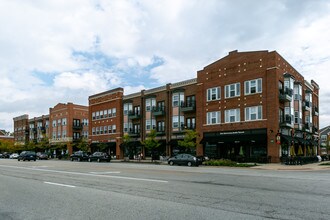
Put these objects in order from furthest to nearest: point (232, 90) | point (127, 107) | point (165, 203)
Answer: point (127, 107), point (232, 90), point (165, 203)

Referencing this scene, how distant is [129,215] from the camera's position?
7625 millimetres

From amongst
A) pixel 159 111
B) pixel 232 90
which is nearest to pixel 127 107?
pixel 159 111

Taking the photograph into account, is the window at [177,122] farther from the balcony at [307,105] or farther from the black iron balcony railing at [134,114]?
the balcony at [307,105]

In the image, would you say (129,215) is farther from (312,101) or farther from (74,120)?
(74,120)

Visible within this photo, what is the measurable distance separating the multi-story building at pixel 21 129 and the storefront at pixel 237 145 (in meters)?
67.4

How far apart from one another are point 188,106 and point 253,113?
10.6m

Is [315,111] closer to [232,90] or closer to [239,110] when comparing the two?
[239,110]

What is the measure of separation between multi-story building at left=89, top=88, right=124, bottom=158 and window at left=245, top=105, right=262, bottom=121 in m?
25.0

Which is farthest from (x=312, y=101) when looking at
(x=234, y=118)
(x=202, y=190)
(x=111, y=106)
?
(x=202, y=190)

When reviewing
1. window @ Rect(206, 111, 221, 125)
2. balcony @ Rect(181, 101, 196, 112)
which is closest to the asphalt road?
window @ Rect(206, 111, 221, 125)

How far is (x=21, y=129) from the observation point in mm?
96000

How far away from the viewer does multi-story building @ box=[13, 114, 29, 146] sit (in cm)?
9312

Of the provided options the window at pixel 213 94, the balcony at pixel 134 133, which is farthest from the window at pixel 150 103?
the window at pixel 213 94

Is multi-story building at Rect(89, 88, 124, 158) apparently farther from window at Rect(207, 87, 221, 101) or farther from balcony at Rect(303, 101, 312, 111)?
balcony at Rect(303, 101, 312, 111)
